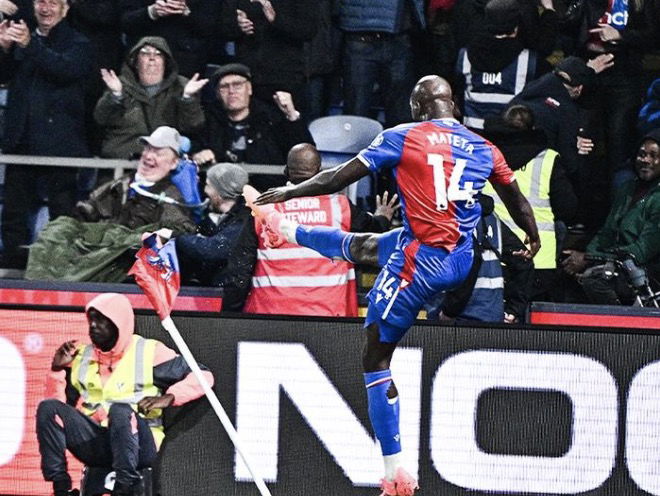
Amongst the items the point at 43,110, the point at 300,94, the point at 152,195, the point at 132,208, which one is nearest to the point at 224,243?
the point at 152,195

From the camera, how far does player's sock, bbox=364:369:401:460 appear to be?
10.0 meters

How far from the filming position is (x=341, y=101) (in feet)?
47.4

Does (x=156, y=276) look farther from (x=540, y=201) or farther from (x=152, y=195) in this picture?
(x=540, y=201)

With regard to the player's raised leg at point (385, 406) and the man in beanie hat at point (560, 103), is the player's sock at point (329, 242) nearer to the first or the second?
the player's raised leg at point (385, 406)

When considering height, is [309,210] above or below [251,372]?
above

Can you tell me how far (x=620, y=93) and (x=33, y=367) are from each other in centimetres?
526

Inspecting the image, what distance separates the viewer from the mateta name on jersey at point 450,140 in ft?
32.3

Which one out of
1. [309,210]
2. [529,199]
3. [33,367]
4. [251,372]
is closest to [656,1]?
[529,199]

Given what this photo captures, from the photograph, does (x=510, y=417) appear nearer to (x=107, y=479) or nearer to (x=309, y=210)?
(x=309, y=210)

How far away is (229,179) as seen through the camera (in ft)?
39.3

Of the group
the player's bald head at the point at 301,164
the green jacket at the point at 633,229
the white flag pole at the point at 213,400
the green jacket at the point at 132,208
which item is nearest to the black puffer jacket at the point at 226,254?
the green jacket at the point at 132,208

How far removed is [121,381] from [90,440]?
417 mm

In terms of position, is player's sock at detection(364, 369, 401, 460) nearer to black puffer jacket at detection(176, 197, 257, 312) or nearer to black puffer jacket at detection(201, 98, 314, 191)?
black puffer jacket at detection(176, 197, 257, 312)

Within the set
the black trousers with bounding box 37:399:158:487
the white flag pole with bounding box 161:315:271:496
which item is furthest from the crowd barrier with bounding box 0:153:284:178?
the black trousers with bounding box 37:399:158:487
